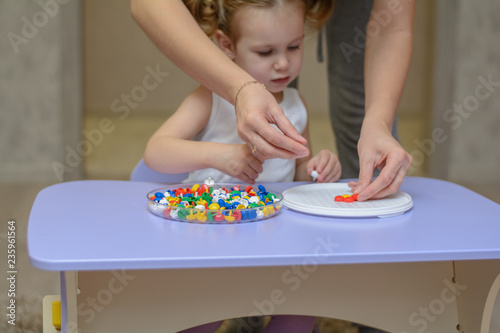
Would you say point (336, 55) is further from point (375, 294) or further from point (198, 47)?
point (375, 294)

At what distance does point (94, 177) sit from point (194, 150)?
2.37 metres

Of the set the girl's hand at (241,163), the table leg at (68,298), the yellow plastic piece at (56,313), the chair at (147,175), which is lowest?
the yellow plastic piece at (56,313)

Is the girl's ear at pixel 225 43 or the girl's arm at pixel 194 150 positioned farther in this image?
the girl's ear at pixel 225 43

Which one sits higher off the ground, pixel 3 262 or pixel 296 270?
pixel 296 270

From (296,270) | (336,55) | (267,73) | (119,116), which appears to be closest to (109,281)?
(296,270)

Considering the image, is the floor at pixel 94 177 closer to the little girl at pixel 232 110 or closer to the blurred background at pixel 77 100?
the blurred background at pixel 77 100

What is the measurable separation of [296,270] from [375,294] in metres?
0.14

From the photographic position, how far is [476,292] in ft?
3.14

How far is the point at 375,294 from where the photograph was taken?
0.98 meters

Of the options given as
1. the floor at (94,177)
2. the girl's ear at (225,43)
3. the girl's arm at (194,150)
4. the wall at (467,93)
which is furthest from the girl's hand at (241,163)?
the wall at (467,93)

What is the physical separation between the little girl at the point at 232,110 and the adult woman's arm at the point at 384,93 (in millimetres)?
127

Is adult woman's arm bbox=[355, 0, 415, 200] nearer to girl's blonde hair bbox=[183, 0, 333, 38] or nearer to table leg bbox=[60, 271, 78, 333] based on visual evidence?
girl's blonde hair bbox=[183, 0, 333, 38]

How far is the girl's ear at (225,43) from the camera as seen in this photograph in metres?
1.34

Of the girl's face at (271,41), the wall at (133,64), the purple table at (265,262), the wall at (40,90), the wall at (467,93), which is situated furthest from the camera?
the wall at (133,64)
